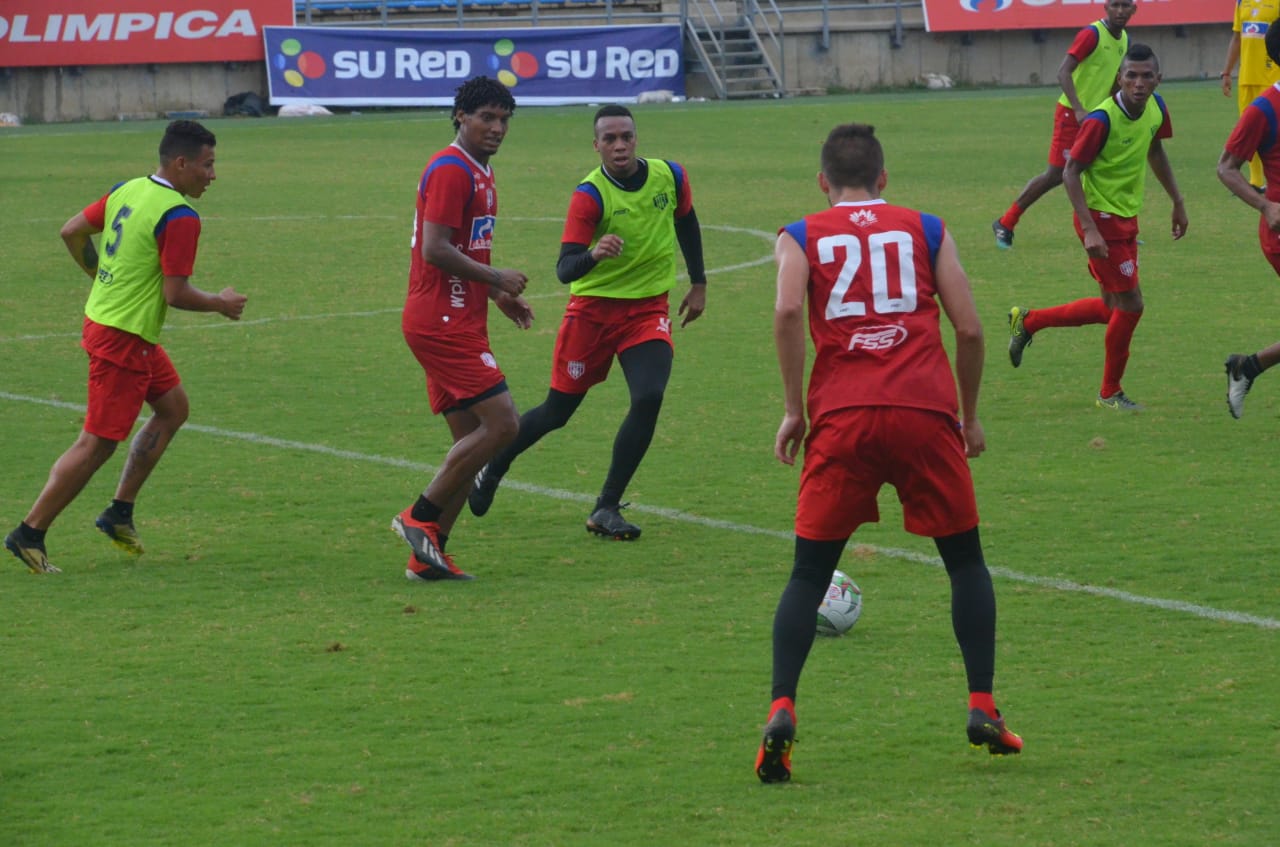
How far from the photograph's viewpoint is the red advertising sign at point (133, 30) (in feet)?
110

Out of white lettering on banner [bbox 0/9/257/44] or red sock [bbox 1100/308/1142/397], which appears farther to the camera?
white lettering on banner [bbox 0/9/257/44]

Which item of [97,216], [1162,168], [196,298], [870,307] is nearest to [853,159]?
[870,307]

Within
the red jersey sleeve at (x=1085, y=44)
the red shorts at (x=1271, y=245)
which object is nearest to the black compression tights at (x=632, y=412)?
the red shorts at (x=1271, y=245)

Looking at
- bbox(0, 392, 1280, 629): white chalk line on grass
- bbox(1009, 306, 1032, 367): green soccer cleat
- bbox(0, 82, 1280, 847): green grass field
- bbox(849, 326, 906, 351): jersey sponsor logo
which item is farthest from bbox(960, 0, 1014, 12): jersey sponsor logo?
bbox(849, 326, 906, 351): jersey sponsor logo

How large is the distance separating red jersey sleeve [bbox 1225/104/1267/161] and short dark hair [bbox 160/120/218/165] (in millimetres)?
5127

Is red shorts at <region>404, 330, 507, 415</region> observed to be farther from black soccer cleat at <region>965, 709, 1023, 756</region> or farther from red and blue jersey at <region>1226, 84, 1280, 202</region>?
red and blue jersey at <region>1226, 84, 1280, 202</region>

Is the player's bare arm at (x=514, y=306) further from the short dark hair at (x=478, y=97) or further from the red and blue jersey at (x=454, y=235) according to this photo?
the short dark hair at (x=478, y=97)

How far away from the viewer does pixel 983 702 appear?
542 centimetres

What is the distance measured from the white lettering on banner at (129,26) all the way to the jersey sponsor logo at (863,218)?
3092 centimetres

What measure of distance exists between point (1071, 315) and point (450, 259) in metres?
4.88

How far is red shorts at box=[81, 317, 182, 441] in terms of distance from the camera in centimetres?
781

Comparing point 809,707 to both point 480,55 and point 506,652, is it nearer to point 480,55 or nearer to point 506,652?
point 506,652

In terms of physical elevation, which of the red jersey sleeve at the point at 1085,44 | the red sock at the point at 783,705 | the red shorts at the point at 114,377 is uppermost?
the red jersey sleeve at the point at 1085,44

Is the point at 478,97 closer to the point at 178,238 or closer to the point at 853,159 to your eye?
the point at 178,238
